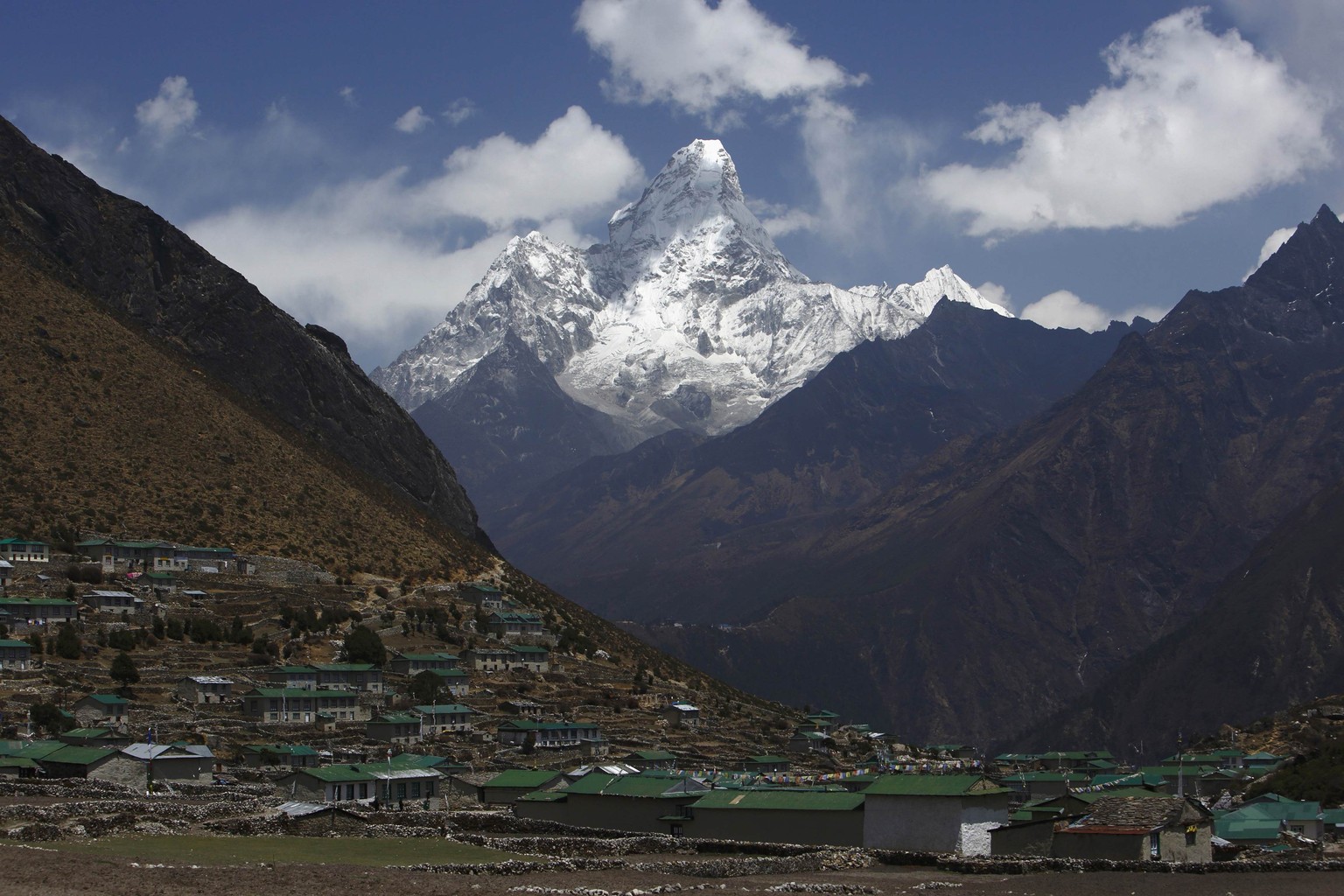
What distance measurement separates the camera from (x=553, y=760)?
116 m

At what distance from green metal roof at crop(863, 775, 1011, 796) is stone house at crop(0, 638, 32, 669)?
2550 inches

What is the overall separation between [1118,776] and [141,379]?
10077 centimetres

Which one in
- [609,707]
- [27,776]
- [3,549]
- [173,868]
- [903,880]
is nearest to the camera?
[173,868]

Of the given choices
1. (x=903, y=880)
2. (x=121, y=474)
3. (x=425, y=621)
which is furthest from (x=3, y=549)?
(x=903, y=880)

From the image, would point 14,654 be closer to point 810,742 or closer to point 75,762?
point 75,762

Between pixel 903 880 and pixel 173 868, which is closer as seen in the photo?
pixel 173 868

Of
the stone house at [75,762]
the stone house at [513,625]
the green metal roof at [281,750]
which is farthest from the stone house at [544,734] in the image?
the stone house at [75,762]

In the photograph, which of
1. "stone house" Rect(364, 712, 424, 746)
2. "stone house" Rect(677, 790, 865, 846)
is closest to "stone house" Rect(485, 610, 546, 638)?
"stone house" Rect(364, 712, 424, 746)

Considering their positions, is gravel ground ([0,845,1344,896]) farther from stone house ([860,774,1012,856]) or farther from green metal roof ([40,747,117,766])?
green metal roof ([40,747,117,766])

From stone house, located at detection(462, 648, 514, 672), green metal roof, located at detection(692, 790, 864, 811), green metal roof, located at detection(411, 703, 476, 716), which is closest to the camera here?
green metal roof, located at detection(692, 790, 864, 811)

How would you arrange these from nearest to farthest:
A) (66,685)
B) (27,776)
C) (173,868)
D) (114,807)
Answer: (173,868), (114,807), (27,776), (66,685)

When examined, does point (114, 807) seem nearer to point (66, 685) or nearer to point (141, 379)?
point (66, 685)

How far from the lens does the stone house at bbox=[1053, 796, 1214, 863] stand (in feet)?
223

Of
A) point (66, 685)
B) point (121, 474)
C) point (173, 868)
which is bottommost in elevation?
point (173, 868)
